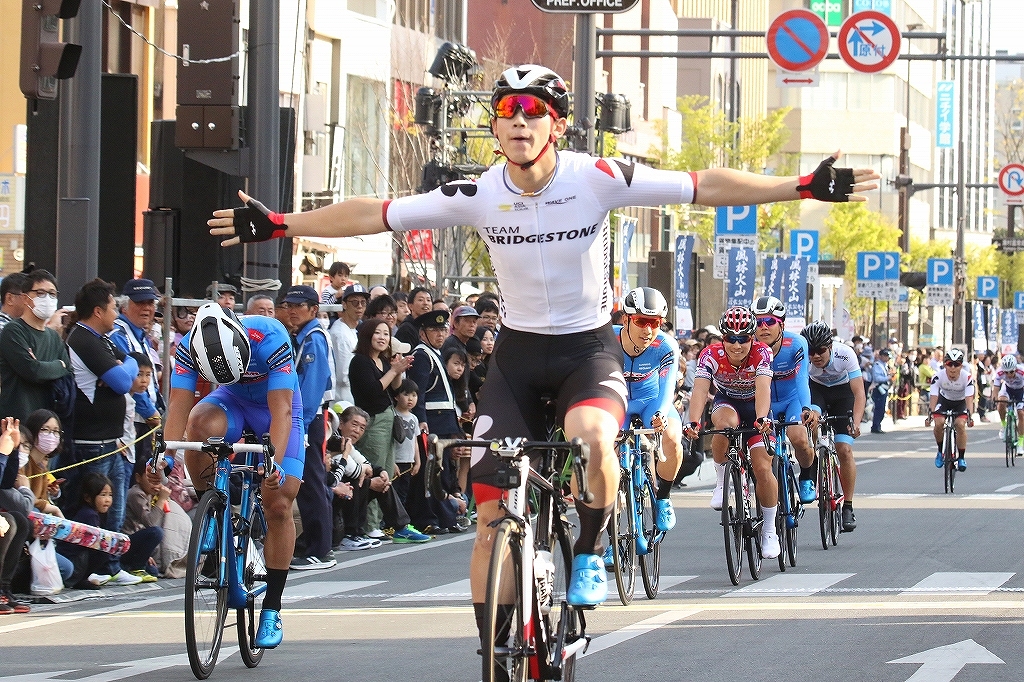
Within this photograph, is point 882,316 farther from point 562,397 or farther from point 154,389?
point 562,397

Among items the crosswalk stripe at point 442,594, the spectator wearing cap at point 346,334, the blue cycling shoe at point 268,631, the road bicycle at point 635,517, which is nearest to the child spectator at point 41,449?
the crosswalk stripe at point 442,594

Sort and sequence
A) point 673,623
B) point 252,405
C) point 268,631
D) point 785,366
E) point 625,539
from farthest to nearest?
point 785,366, point 625,539, point 673,623, point 252,405, point 268,631

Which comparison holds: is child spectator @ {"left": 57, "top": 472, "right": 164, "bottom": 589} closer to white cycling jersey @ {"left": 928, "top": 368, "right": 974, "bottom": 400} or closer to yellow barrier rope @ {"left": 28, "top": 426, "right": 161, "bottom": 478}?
yellow barrier rope @ {"left": 28, "top": 426, "right": 161, "bottom": 478}

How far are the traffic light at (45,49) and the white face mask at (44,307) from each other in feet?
6.03

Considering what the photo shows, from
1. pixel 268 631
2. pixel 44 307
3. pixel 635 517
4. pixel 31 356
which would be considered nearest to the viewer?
pixel 268 631

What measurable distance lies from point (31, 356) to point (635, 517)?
418 centimetres

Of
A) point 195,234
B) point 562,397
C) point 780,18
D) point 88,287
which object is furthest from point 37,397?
point 780,18

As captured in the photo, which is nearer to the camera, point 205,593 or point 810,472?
point 205,593

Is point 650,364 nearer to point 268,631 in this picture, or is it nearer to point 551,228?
point 268,631

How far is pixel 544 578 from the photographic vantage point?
7250 millimetres

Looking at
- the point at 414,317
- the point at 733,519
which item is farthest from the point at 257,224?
the point at 414,317

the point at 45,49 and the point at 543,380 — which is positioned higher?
the point at 45,49

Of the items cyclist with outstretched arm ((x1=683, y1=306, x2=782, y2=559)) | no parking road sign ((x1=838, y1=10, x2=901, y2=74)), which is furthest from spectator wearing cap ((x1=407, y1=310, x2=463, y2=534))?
no parking road sign ((x1=838, y1=10, x2=901, y2=74))

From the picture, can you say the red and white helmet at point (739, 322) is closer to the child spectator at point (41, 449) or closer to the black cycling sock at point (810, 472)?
the black cycling sock at point (810, 472)
